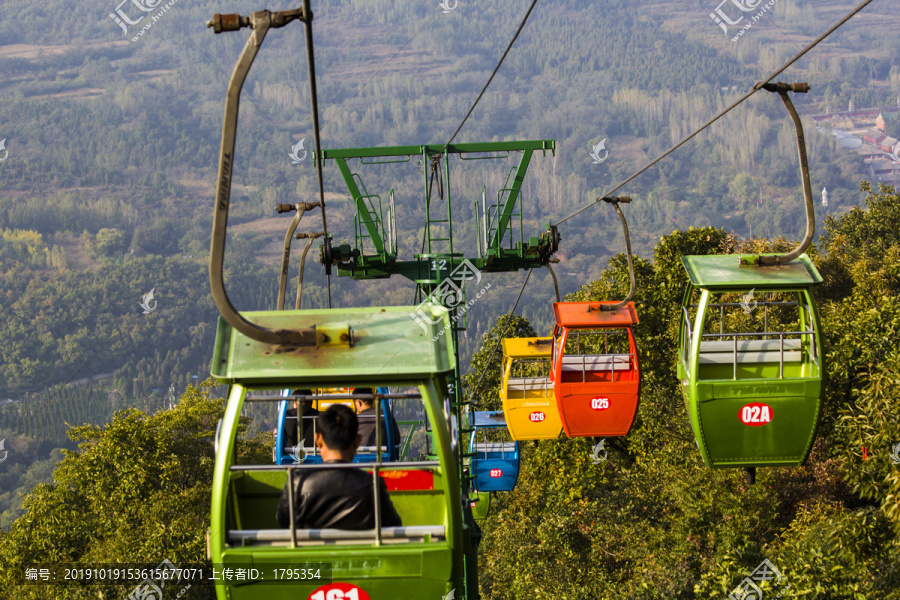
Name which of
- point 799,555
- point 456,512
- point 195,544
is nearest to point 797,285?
point 456,512

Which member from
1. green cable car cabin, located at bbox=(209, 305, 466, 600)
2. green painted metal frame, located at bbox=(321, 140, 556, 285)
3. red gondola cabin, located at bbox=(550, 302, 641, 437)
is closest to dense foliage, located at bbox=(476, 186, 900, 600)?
red gondola cabin, located at bbox=(550, 302, 641, 437)

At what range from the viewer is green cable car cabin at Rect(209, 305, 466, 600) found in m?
5.15

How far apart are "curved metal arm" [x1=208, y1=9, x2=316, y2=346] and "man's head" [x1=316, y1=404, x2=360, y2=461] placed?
0.42m

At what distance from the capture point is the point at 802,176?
7.59 metres

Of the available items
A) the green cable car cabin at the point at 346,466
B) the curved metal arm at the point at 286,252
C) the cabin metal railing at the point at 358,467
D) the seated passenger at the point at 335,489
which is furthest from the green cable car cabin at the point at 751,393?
the curved metal arm at the point at 286,252

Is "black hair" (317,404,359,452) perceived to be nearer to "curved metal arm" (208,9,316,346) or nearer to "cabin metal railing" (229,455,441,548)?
"cabin metal railing" (229,455,441,548)

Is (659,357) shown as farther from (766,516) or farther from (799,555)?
(799,555)

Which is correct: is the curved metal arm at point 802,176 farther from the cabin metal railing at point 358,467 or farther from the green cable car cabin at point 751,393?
the cabin metal railing at point 358,467

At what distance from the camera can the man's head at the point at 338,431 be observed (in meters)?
5.30

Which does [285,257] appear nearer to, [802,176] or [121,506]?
[802,176]

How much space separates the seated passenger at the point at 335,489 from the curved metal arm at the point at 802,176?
3930 millimetres

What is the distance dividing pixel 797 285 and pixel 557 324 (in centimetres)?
522

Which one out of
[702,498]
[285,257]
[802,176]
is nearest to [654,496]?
[702,498]

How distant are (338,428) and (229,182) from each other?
151 centimetres
